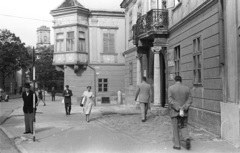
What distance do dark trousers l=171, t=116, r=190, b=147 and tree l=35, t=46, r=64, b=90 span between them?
50365 mm

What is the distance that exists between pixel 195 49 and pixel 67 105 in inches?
340

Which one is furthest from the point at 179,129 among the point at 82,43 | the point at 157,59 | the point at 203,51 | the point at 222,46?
the point at 82,43

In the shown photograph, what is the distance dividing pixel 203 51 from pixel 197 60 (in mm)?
836

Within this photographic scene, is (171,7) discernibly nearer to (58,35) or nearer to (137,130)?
(137,130)

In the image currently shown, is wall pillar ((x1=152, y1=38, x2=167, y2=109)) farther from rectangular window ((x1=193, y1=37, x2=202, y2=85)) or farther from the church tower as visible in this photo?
the church tower

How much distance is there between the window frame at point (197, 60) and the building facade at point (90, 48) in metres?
18.0

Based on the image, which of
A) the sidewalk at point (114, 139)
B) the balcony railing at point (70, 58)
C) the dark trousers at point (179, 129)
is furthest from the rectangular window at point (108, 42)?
the dark trousers at point (179, 129)

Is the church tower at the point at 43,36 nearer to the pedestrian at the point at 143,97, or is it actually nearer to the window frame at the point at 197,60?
the pedestrian at the point at 143,97

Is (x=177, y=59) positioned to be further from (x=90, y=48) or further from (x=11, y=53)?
(x=11, y=53)

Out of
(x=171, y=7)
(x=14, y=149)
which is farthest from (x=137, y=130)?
(x=171, y=7)

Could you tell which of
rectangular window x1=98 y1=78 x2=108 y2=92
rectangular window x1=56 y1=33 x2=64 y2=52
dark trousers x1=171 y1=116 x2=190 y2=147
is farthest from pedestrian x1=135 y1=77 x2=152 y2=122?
rectangular window x1=98 y1=78 x2=108 y2=92

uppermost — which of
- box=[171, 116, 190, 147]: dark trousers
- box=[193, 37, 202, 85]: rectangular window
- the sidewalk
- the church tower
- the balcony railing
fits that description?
the church tower

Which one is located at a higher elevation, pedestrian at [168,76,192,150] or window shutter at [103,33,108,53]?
window shutter at [103,33,108,53]

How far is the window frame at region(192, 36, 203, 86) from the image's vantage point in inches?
451
